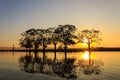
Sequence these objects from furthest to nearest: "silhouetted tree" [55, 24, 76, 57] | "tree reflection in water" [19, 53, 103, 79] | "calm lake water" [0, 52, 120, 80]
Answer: "silhouetted tree" [55, 24, 76, 57]
"tree reflection in water" [19, 53, 103, 79]
"calm lake water" [0, 52, 120, 80]

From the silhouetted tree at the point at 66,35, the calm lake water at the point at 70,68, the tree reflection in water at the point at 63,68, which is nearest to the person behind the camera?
→ the calm lake water at the point at 70,68

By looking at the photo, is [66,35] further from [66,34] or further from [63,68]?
[63,68]

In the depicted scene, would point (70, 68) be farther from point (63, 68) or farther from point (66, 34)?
point (66, 34)

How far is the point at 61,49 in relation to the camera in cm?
12781

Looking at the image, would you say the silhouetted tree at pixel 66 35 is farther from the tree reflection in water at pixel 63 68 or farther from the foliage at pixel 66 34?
the tree reflection in water at pixel 63 68

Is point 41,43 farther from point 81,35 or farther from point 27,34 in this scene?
point 81,35

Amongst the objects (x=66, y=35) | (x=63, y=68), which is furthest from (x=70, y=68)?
(x=66, y=35)

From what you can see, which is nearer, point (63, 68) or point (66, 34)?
point (63, 68)

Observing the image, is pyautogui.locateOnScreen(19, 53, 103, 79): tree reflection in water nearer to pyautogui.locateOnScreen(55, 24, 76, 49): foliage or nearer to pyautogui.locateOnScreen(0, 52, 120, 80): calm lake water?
pyautogui.locateOnScreen(0, 52, 120, 80): calm lake water

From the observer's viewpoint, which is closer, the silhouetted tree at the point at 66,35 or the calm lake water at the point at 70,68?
the calm lake water at the point at 70,68

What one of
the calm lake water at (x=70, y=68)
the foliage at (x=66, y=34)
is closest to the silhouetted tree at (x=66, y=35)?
the foliage at (x=66, y=34)

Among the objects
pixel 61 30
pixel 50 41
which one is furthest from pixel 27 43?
pixel 61 30

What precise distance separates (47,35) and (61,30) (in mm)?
12022

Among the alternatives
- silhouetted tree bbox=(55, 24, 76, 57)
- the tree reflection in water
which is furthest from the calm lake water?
silhouetted tree bbox=(55, 24, 76, 57)
